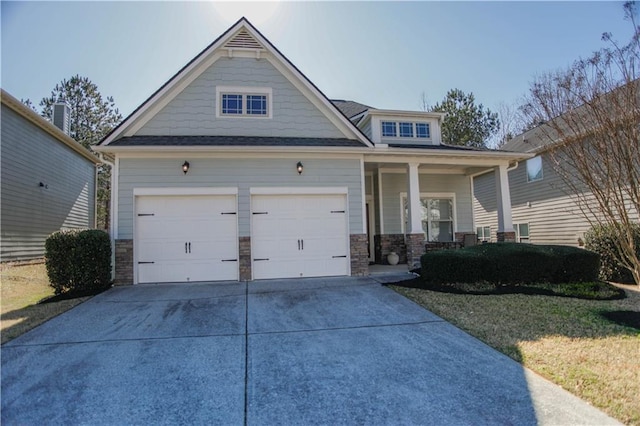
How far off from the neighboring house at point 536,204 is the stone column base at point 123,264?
42.5ft

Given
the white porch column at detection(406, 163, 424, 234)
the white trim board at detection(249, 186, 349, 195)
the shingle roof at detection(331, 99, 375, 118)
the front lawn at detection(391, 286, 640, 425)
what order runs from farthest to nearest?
the shingle roof at detection(331, 99, 375, 118) → the white porch column at detection(406, 163, 424, 234) → the white trim board at detection(249, 186, 349, 195) → the front lawn at detection(391, 286, 640, 425)

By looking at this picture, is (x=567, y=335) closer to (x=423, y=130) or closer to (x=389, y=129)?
(x=389, y=129)

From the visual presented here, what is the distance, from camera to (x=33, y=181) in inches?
494

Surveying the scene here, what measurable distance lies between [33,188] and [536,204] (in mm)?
19927

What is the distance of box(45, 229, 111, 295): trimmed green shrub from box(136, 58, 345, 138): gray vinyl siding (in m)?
3.16

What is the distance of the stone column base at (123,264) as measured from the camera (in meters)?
8.60

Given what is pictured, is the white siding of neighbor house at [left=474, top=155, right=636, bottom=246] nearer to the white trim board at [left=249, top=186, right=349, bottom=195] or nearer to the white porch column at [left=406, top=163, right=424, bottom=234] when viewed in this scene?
the white porch column at [left=406, top=163, right=424, bottom=234]

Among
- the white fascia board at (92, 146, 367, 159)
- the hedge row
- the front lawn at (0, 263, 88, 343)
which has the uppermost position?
the white fascia board at (92, 146, 367, 159)

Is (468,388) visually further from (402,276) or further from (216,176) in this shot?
(216,176)

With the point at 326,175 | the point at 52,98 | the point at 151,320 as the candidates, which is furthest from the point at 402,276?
the point at 52,98

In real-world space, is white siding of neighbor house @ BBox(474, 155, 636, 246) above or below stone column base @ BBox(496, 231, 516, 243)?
above

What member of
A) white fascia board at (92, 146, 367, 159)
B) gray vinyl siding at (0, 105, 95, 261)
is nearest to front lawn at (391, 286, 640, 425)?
white fascia board at (92, 146, 367, 159)

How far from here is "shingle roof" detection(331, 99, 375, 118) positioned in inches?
592

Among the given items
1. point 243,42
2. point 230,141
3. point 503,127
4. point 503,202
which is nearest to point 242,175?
point 230,141
